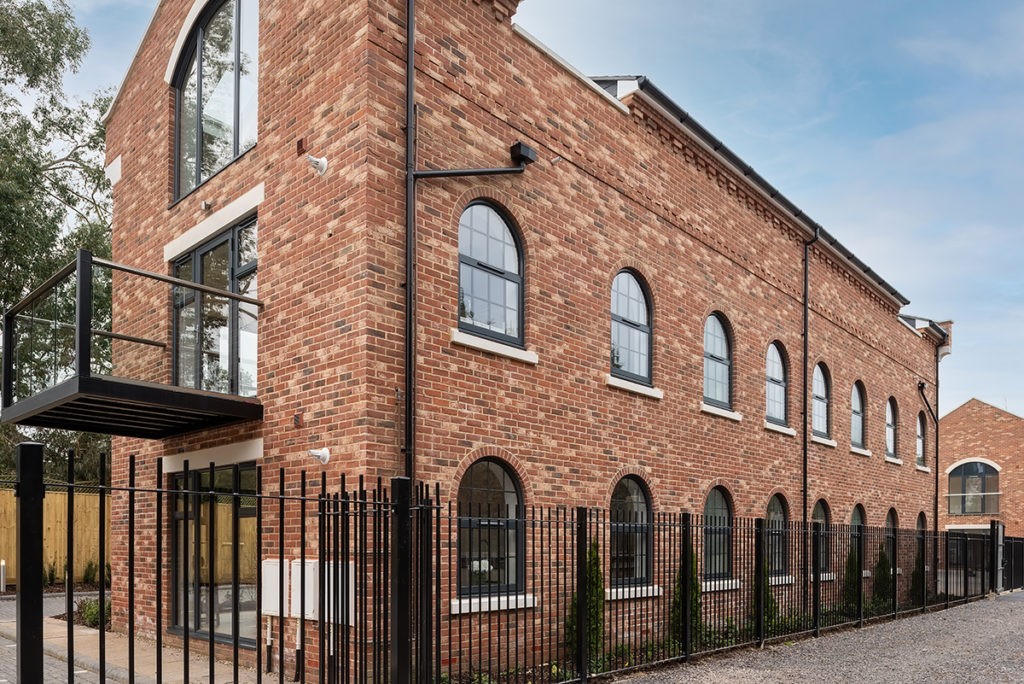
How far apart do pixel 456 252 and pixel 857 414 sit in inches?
561

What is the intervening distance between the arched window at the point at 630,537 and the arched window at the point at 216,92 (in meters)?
6.45

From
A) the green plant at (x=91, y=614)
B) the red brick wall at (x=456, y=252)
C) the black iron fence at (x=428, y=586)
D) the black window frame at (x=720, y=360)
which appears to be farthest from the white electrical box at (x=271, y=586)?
the black window frame at (x=720, y=360)

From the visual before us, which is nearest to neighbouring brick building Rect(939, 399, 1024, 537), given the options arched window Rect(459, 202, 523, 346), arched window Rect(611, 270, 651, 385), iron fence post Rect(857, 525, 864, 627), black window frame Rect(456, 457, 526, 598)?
iron fence post Rect(857, 525, 864, 627)

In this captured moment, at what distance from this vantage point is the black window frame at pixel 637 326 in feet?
42.0

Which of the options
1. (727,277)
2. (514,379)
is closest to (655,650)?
(514,379)

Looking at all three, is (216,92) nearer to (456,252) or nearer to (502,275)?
(456,252)

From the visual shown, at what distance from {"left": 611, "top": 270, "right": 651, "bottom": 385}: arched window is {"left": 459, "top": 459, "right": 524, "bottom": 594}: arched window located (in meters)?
2.76

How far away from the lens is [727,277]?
15680 millimetres

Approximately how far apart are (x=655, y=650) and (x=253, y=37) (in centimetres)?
881

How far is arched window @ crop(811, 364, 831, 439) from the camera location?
19031 mm

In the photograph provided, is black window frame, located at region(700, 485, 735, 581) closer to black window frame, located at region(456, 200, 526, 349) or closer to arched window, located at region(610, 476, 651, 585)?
arched window, located at region(610, 476, 651, 585)

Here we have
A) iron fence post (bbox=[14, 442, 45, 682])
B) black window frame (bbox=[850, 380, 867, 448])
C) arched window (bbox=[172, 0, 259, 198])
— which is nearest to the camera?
iron fence post (bbox=[14, 442, 45, 682])

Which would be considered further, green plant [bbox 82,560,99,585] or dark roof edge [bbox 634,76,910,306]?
green plant [bbox 82,560,99,585]

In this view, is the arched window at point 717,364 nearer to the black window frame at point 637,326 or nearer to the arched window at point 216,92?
the black window frame at point 637,326
